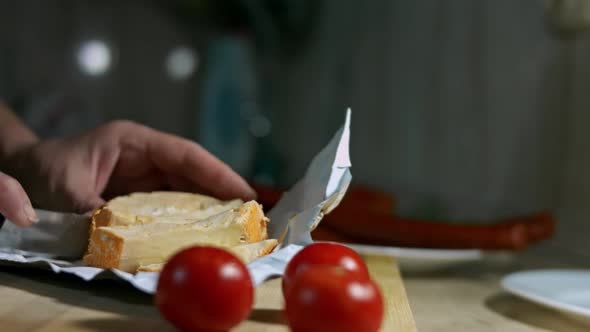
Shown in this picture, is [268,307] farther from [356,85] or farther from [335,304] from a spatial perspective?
[356,85]

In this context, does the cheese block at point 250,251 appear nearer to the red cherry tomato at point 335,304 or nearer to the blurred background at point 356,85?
the red cherry tomato at point 335,304

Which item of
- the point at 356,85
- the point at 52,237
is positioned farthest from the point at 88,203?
the point at 356,85

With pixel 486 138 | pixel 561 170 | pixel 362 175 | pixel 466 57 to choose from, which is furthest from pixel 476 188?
pixel 362 175

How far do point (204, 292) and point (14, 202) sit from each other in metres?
0.29

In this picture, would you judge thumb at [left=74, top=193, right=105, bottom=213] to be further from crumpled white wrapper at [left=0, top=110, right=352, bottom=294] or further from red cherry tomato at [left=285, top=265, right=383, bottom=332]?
red cherry tomato at [left=285, top=265, right=383, bottom=332]

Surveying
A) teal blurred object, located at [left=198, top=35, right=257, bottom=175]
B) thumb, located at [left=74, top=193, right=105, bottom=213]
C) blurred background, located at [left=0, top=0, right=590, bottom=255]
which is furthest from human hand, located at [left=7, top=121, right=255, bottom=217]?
teal blurred object, located at [left=198, top=35, right=257, bottom=175]

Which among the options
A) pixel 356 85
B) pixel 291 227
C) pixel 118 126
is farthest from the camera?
pixel 356 85

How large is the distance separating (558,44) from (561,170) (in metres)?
0.31

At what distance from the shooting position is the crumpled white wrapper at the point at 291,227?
608mm

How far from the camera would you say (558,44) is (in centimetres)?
157

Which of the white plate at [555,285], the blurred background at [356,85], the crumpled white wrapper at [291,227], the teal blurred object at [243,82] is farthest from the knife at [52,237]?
the teal blurred object at [243,82]

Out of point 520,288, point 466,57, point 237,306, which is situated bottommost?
point 520,288

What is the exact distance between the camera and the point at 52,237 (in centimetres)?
74

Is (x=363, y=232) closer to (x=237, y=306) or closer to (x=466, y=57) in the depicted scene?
(x=237, y=306)
